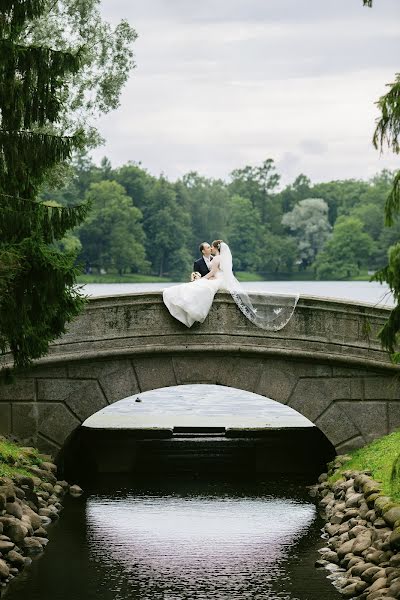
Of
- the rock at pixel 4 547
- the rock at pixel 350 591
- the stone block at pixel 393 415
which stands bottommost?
the rock at pixel 350 591

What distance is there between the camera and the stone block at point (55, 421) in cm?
2069

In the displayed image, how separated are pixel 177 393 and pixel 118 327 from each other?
2309cm

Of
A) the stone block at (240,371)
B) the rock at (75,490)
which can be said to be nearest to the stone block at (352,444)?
the stone block at (240,371)

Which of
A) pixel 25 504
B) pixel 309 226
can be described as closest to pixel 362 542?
pixel 25 504

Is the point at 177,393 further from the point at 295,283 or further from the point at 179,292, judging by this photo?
the point at 295,283

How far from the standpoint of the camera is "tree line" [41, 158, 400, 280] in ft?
264

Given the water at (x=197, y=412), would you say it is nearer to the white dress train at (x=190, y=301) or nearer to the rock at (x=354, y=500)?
the white dress train at (x=190, y=301)

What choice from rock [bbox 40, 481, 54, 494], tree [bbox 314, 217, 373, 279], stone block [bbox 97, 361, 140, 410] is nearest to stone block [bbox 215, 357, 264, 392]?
stone block [bbox 97, 361, 140, 410]

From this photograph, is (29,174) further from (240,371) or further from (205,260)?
(205,260)

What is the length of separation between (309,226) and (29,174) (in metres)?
86.7

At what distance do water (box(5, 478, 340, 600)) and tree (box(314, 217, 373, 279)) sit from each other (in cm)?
6822

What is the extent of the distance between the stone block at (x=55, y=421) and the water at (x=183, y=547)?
3.25 feet

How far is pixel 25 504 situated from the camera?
1809 centimetres

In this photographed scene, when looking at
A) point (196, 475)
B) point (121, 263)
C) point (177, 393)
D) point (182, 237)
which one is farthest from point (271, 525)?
point (182, 237)
